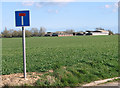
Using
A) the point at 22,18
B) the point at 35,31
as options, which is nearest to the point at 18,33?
the point at 35,31

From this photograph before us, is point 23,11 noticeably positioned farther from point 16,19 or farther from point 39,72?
point 39,72

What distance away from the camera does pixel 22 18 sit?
7.43 metres

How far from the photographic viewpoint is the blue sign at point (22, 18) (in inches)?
291

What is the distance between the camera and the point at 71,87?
23.4 ft

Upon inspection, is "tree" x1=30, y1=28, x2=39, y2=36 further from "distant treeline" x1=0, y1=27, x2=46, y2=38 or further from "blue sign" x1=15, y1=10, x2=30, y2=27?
"blue sign" x1=15, y1=10, x2=30, y2=27

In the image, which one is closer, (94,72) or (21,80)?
(21,80)

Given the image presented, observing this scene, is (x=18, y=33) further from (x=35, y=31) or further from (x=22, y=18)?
(x=22, y=18)

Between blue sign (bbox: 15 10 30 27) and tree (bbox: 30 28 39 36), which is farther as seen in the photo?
tree (bbox: 30 28 39 36)

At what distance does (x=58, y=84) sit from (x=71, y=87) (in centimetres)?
45

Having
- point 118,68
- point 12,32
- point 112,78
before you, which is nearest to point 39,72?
point 112,78

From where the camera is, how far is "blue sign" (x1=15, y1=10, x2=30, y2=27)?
738cm

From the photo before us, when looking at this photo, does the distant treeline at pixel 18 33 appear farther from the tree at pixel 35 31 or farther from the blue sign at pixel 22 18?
the blue sign at pixel 22 18

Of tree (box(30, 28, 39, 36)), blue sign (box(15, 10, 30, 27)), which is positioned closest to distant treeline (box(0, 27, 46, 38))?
tree (box(30, 28, 39, 36))

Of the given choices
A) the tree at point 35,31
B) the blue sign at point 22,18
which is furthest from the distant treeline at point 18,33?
the blue sign at point 22,18
